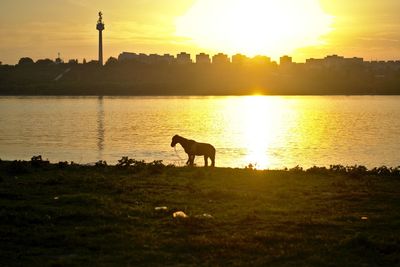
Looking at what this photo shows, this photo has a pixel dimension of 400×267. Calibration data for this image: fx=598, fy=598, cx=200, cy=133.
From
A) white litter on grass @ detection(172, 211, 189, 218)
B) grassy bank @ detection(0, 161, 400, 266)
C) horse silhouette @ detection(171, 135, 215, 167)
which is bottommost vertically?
grassy bank @ detection(0, 161, 400, 266)

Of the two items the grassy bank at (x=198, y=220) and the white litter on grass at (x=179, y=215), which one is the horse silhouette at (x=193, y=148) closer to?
the grassy bank at (x=198, y=220)

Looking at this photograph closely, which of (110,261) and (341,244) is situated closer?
(110,261)

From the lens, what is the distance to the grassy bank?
12.5 metres

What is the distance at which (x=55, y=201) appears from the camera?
17.8 metres

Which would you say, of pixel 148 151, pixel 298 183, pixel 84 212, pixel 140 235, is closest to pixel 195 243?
pixel 140 235

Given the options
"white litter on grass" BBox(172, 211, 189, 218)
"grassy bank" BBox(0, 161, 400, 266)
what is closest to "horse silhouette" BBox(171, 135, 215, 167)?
"grassy bank" BBox(0, 161, 400, 266)

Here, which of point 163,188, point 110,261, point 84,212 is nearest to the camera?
point 110,261

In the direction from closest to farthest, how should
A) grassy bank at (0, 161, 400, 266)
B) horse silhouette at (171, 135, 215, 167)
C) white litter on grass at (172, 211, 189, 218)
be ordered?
grassy bank at (0, 161, 400, 266)
white litter on grass at (172, 211, 189, 218)
horse silhouette at (171, 135, 215, 167)

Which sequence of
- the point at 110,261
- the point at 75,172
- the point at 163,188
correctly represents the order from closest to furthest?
the point at 110,261, the point at 163,188, the point at 75,172

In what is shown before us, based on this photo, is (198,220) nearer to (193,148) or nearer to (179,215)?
(179,215)

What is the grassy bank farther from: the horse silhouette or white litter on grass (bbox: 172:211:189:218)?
the horse silhouette

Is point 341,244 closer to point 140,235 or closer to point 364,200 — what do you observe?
point 140,235

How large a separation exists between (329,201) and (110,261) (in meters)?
8.93

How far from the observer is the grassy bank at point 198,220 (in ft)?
40.9
